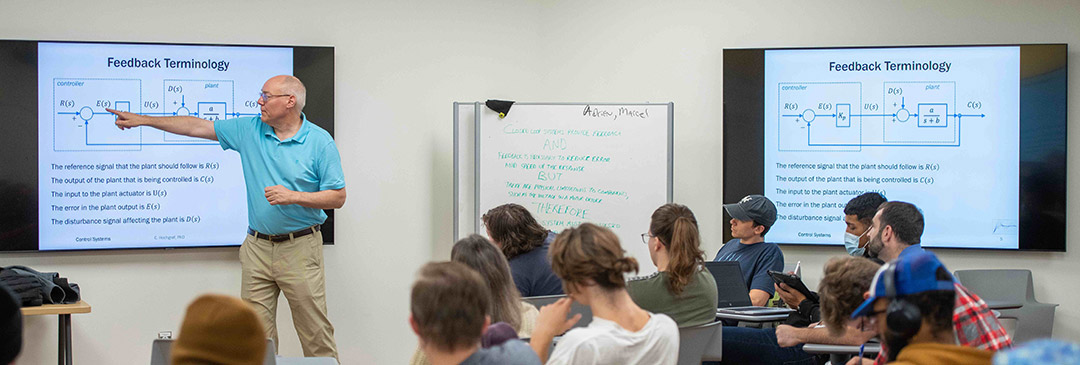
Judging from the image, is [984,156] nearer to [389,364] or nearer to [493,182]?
[493,182]

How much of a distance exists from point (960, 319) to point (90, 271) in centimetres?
427

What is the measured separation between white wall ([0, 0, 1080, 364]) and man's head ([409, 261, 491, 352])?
11.1 ft

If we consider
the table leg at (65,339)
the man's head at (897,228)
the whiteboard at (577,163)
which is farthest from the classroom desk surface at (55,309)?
the man's head at (897,228)

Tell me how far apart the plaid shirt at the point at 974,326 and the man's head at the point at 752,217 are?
2040mm

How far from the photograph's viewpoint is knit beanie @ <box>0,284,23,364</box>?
1.61m

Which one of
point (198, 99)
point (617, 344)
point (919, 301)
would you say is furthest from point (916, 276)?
point (198, 99)

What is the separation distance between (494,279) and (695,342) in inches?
31.0

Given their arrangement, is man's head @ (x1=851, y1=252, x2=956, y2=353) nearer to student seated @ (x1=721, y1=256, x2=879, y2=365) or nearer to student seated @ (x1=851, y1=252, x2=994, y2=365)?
student seated @ (x1=851, y1=252, x2=994, y2=365)

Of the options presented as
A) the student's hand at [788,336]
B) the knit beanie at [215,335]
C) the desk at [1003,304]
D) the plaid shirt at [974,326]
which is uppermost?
the knit beanie at [215,335]

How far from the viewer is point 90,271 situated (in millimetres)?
4742

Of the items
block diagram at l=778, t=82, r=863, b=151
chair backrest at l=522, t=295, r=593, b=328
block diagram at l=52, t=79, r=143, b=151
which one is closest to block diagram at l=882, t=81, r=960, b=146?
block diagram at l=778, t=82, r=863, b=151

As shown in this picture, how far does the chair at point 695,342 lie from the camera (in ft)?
9.76

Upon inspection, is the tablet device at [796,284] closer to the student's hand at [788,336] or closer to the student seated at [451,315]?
the student's hand at [788,336]

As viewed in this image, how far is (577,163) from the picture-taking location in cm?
509
